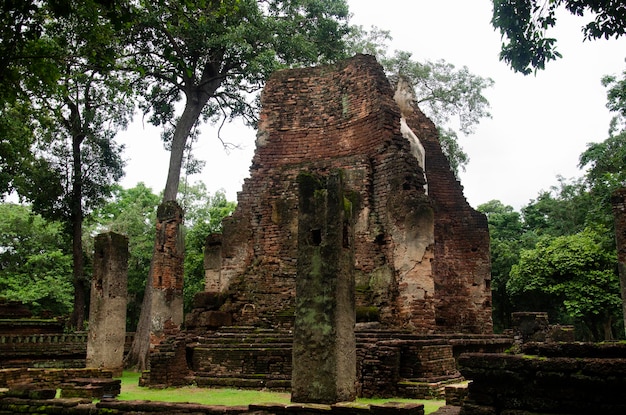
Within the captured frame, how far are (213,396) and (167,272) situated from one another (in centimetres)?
520

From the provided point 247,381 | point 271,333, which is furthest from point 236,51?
point 247,381

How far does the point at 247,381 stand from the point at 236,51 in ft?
41.7

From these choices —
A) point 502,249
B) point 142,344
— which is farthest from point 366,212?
point 502,249

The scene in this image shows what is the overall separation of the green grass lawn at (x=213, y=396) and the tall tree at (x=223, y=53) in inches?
304

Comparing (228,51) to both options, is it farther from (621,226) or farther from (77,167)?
(621,226)

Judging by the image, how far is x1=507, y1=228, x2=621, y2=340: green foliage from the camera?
22.2 meters

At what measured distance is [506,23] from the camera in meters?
8.87

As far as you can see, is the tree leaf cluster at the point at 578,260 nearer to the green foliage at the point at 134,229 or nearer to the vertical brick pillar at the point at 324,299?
the vertical brick pillar at the point at 324,299

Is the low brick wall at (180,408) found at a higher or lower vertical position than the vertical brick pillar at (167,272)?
lower

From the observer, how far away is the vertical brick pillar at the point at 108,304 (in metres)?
13.2

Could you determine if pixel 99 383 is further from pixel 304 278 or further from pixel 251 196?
pixel 251 196

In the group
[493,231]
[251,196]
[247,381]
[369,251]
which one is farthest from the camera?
[493,231]

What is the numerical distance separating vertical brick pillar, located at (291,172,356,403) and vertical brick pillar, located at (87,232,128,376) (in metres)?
6.41

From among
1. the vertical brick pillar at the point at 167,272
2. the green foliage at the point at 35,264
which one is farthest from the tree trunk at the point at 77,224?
the vertical brick pillar at the point at 167,272
